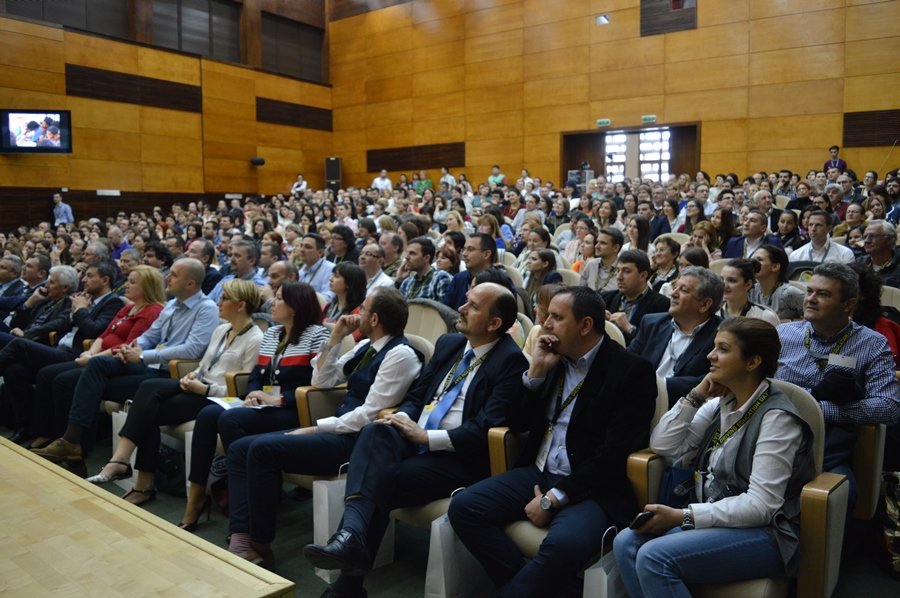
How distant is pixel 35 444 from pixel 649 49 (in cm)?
1233

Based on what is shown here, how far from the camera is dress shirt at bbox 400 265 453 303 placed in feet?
14.9

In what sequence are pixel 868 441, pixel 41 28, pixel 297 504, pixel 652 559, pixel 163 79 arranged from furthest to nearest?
pixel 163 79 → pixel 41 28 → pixel 297 504 → pixel 868 441 → pixel 652 559

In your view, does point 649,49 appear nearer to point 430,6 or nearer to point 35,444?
point 430,6

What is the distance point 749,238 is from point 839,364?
3.23 meters

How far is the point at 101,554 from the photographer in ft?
5.65

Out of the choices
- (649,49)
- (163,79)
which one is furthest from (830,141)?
(163,79)

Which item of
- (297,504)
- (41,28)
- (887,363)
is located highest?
(41,28)

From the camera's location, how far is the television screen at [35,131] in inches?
490

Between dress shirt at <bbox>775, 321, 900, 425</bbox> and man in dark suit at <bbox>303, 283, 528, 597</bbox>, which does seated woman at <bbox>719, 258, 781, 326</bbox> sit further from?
man in dark suit at <bbox>303, 283, 528, 597</bbox>

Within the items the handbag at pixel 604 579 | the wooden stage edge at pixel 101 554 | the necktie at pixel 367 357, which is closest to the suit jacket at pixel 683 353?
the handbag at pixel 604 579

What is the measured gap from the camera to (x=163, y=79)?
14664 mm

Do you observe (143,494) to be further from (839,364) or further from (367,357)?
A: (839,364)

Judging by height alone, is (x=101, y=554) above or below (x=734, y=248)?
below

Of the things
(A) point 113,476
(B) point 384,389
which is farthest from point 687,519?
(A) point 113,476
